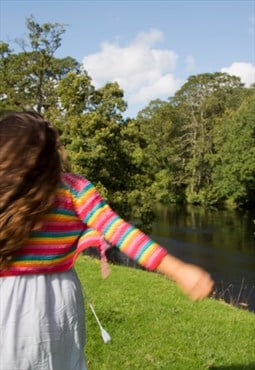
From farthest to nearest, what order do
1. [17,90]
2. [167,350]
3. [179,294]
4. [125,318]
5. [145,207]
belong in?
1. [17,90]
2. [145,207]
3. [179,294]
4. [125,318]
5. [167,350]

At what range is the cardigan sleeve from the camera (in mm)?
1914

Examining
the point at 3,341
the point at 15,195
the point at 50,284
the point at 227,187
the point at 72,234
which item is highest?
the point at 15,195

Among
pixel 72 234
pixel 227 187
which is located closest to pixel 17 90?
pixel 227 187

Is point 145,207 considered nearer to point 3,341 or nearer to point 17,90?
point 17,90

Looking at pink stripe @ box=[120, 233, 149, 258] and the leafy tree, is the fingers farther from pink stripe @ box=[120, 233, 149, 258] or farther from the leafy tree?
the leafy tree

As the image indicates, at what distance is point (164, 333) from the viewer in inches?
199

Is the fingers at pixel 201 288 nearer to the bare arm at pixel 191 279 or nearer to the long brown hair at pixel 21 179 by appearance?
the bare arm at pixel 191 279

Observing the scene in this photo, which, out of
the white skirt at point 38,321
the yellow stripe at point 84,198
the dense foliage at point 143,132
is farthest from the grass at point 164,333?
the dense foliage at point 143,132

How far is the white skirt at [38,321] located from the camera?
6.01ft

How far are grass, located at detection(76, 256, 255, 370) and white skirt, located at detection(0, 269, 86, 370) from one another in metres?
2.41

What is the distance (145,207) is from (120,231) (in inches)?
768

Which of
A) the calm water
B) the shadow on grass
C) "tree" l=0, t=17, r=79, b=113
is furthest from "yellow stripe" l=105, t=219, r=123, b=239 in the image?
"tree" l=0, t=17, r=79, b=113

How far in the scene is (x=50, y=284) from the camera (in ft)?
6.24

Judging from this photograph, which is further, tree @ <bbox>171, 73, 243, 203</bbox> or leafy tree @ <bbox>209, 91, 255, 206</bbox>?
tree @ <bbox>171, 73, 243, 203</bbox>
